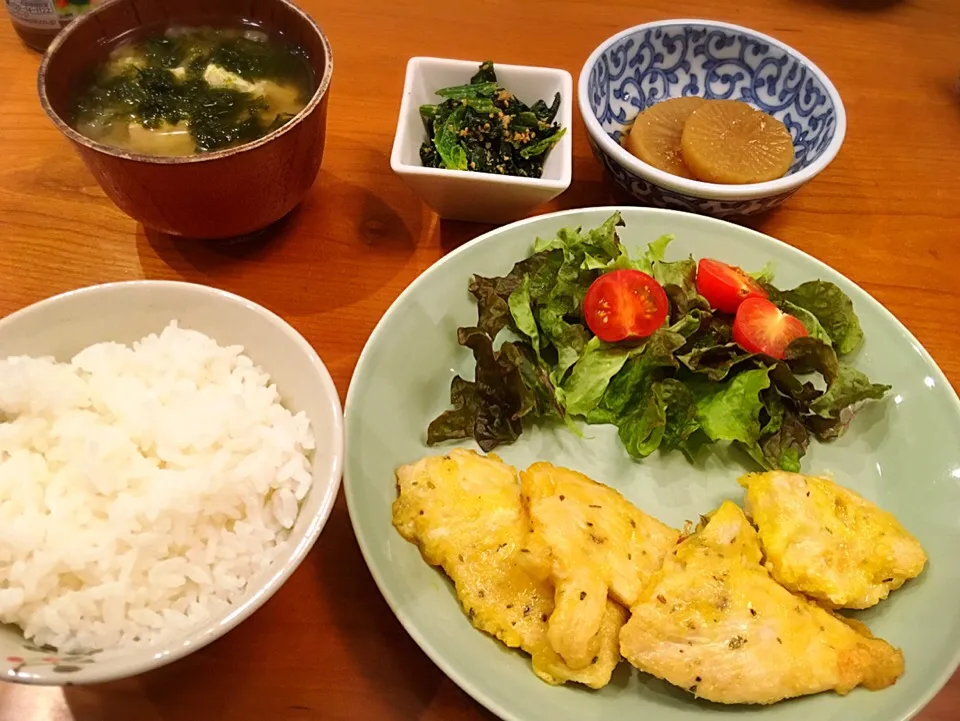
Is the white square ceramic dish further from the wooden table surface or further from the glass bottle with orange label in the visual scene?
the glass bottle with orange label

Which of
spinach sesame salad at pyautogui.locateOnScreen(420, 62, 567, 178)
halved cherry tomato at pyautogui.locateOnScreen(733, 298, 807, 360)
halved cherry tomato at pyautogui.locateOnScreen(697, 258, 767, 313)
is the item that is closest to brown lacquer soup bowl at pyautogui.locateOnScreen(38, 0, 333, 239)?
spinach sesame salad at pyautogui.locateOnScreen(420, 62, 567, 178)

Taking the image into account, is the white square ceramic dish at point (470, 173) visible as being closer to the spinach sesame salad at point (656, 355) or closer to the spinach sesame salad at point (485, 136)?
the spinach sesame salad at point (485, 136)

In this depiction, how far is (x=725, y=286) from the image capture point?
79.0 inches

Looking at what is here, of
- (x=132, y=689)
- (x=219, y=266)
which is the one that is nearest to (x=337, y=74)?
(x=219, y=266)

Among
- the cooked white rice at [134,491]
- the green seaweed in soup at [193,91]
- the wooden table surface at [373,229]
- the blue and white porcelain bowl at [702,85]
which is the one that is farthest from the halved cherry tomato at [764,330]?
the green seaweed in soup at [193,91]

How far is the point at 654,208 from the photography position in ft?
7.30

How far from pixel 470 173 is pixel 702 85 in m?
1.26

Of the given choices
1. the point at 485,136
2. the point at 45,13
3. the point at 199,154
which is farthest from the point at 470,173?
the point at 45,13

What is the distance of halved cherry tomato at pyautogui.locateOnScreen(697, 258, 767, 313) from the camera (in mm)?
2008

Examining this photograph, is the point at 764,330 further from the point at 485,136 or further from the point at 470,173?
the point at 485,136

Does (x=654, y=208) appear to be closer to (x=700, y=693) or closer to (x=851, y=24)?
(x=700, y=693)

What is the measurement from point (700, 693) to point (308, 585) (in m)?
0.84

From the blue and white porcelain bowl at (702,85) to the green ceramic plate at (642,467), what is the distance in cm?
19

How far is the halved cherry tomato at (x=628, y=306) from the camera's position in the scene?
197 centimetres
